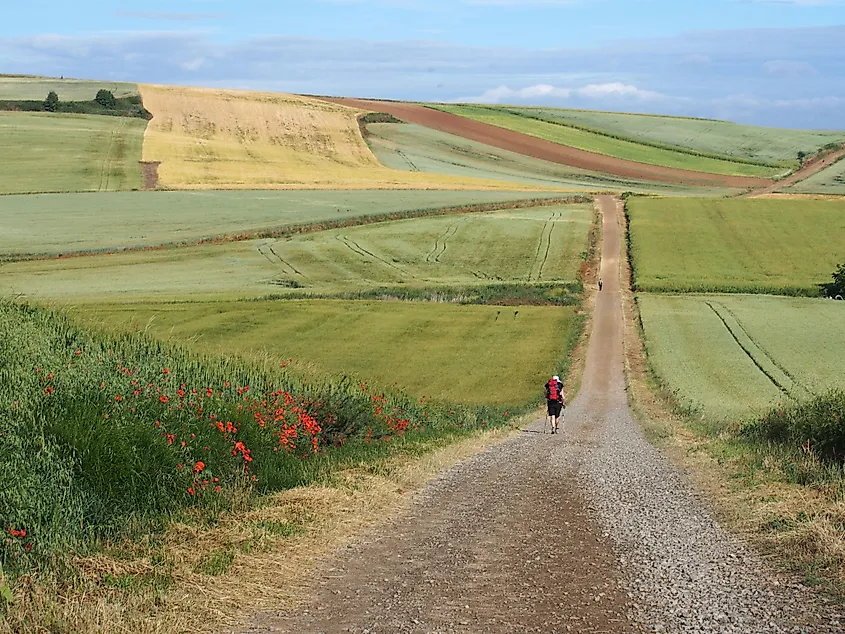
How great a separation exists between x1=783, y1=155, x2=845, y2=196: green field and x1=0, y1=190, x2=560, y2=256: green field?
33725 millimetres

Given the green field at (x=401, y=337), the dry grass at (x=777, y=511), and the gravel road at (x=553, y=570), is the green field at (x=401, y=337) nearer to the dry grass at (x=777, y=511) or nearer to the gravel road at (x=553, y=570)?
the dry grass at (x=777, y=511)

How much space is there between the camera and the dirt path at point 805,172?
356 feet

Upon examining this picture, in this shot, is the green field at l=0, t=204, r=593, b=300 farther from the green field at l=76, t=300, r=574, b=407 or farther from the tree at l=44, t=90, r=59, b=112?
the tree at l=44, t=90, r=59, b=112

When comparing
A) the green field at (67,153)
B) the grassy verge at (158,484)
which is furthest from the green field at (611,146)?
the grassy verge at (158,484)

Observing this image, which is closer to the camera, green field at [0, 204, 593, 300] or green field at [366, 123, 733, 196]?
green field at [0, 204, 593, 300]

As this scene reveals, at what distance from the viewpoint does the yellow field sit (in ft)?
314

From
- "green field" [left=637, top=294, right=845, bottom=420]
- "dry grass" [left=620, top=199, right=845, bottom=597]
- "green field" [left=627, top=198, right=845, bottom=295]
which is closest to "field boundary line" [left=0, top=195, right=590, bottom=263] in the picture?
"green field" [left=627, top=198, right=845, bottom=295]

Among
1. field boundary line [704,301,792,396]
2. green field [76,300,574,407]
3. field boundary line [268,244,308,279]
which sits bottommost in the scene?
green field [76,300,574,407]

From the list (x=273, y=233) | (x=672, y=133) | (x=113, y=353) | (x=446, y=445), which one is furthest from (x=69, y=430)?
(x=672, y=133)

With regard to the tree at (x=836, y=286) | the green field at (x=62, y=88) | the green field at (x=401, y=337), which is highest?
the green field at (x=62, y=88)

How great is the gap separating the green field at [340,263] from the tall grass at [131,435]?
36.5 metres

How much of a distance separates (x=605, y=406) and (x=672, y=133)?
124 meters

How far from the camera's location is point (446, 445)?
1916 centimetres

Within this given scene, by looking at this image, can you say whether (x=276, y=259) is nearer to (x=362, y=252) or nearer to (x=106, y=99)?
(x=362, y=252)
